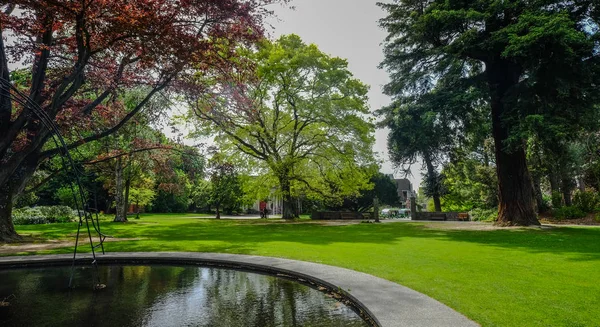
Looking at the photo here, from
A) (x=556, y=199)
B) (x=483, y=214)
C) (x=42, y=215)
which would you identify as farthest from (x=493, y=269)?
(x=42, y=215)

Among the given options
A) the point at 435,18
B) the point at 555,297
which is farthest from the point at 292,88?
the point at 555,297

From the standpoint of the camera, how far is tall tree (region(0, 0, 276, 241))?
9.67 meters

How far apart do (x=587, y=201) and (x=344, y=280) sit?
27746mm

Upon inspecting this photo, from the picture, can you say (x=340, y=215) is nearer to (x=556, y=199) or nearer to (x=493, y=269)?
(x=556, y=199)

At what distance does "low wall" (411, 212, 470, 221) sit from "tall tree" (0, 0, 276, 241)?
83.7 ft

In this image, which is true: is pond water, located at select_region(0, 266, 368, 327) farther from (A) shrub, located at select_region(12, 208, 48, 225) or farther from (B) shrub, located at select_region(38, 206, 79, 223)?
(B) shrub, located at select_region(38, 206, 79, 223)

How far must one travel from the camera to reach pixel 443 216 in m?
31.3

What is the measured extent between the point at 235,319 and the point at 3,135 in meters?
10.0

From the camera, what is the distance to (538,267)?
8055 mm

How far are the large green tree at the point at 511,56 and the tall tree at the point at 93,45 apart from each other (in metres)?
11.4

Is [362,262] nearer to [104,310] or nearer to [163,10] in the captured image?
[104,310]

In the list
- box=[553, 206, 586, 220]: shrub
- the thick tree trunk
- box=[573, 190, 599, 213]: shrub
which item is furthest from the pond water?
box=[573, 190, 599, 213]: shrub

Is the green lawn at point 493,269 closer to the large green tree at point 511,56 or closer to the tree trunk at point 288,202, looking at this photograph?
the large green tree at point 511,56

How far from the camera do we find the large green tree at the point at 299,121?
26594mm
